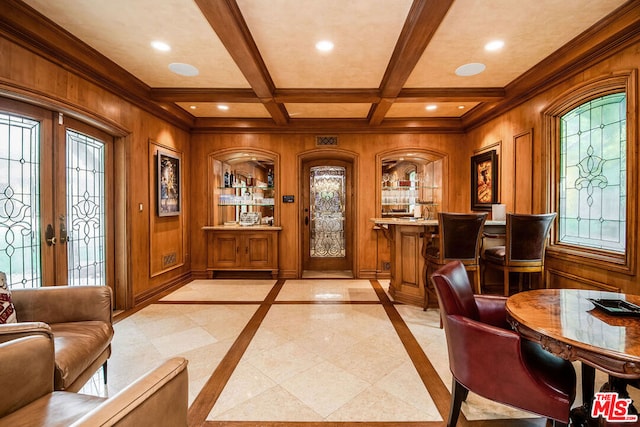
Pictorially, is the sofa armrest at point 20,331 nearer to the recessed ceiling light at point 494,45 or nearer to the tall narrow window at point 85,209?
the tall narrow window at point 85,209

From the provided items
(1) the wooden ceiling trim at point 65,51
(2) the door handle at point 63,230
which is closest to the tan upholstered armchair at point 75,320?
(2) the door handle at point 63,230

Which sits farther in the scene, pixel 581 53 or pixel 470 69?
pixel 470 69

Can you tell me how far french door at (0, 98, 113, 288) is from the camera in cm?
253

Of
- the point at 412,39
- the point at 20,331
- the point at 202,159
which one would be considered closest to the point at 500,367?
the point at 20,331

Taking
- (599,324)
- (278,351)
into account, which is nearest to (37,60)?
(278,351)

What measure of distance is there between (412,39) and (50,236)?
3.85 meters

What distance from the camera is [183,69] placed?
133 inches

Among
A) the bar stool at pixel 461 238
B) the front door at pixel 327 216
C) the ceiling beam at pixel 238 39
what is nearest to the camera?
the ceiling beam at pixel 238 39

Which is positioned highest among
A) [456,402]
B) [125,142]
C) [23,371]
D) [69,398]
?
[125,142]

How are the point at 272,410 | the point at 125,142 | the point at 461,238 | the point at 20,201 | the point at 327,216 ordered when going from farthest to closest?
the point at 327,216
the point at 125,142
the point at 461,238
the point at 20,201
the point at 272,410

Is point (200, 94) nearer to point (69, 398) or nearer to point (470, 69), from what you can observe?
point (470, 69)

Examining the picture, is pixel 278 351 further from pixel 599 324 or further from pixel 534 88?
pixel 534 88

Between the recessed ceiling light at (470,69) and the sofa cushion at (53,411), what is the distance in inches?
162

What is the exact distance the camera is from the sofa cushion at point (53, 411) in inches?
43.9
